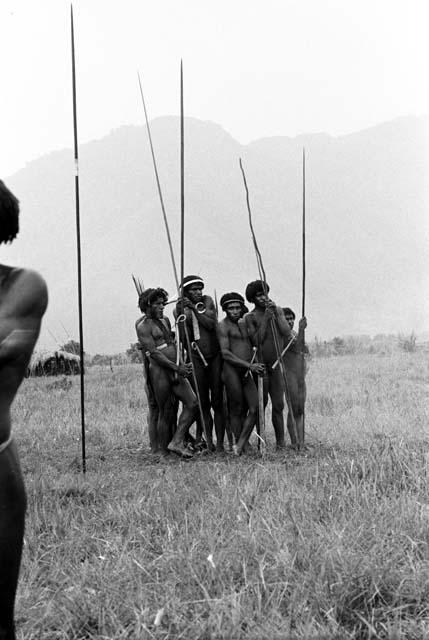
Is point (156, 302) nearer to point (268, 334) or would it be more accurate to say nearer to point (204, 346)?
point (204, 346)

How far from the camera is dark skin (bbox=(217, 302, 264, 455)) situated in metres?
8.55

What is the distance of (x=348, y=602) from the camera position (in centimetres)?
356

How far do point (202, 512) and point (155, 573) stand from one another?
2.83 ft

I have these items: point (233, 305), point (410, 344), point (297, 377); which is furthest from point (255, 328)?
point (410, 344)

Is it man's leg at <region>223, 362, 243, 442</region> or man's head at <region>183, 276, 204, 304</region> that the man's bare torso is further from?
man's head at <region>183, 276, 204, 304</region>

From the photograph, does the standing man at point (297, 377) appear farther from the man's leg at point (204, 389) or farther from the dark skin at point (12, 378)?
the dark skin at point (12, 378)

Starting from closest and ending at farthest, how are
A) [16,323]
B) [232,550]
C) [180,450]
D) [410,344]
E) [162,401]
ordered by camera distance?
[16,323] < [232,550] < [180,450] < [162,401] < [410,344]

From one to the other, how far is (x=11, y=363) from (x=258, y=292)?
634 centimetres

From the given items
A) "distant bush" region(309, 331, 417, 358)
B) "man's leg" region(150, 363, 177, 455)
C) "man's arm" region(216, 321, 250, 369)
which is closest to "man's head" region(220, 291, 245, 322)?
"man's arm" region(216, 321, 250, 369)

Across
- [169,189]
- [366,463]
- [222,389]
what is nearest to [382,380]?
[222,389]

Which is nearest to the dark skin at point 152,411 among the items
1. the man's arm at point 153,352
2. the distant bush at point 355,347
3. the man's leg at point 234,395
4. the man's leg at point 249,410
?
the man's arm at point 153,352

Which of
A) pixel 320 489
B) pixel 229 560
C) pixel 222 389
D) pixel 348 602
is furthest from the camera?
pixel 222 389

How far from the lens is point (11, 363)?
2.42 metres

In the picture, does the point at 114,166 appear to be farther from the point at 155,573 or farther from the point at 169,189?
the point at 155,573
